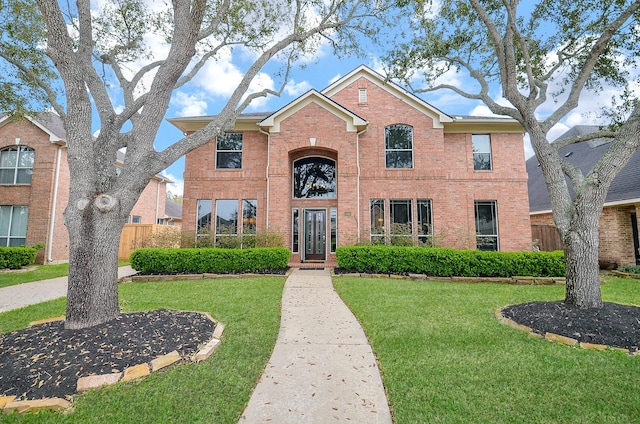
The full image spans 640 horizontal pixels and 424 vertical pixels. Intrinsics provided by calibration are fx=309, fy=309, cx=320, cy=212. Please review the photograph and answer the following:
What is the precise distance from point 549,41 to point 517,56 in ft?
2.32

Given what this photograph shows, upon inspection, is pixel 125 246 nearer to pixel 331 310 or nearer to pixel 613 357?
pixel 331 310

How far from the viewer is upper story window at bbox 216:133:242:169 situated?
13469 mm

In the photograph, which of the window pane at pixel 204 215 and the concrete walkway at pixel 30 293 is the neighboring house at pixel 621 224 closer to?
the window pane at pixel 204 215

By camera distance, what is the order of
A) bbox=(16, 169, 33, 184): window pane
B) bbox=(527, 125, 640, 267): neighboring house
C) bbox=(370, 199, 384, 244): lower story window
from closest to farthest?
bbox=(527, 125, 640, 267): neighboring house
bbox=(370, 199, 384, 244): lower story window
bbox=(16, 169, 33, 184): window pane

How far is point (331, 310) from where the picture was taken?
6.17 metres

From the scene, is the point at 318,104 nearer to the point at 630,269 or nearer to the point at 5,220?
the point at 630,269

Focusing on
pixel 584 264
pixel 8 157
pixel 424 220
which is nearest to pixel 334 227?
pixel 424 220

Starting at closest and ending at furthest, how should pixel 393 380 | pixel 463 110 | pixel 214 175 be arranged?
1. pixel 393 380
2. pixel 214 175
3. pixel 463 110

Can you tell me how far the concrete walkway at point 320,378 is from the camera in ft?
9.05

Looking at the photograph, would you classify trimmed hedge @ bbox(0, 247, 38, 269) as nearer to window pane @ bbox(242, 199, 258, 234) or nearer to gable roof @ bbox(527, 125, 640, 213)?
window pane @ bbox(242, 199, 258, 234)

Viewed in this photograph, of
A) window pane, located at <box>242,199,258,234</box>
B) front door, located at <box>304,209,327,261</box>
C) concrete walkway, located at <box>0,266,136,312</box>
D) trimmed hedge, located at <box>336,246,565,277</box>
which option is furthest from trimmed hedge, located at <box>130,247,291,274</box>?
trimmed hedge, located at <box>336,246,565,277</box>

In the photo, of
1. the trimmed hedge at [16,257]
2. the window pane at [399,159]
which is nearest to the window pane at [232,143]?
the window pane at [399,159]

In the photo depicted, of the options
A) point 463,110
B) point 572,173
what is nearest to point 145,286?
point 572,173

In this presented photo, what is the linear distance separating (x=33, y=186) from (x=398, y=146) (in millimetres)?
16990
